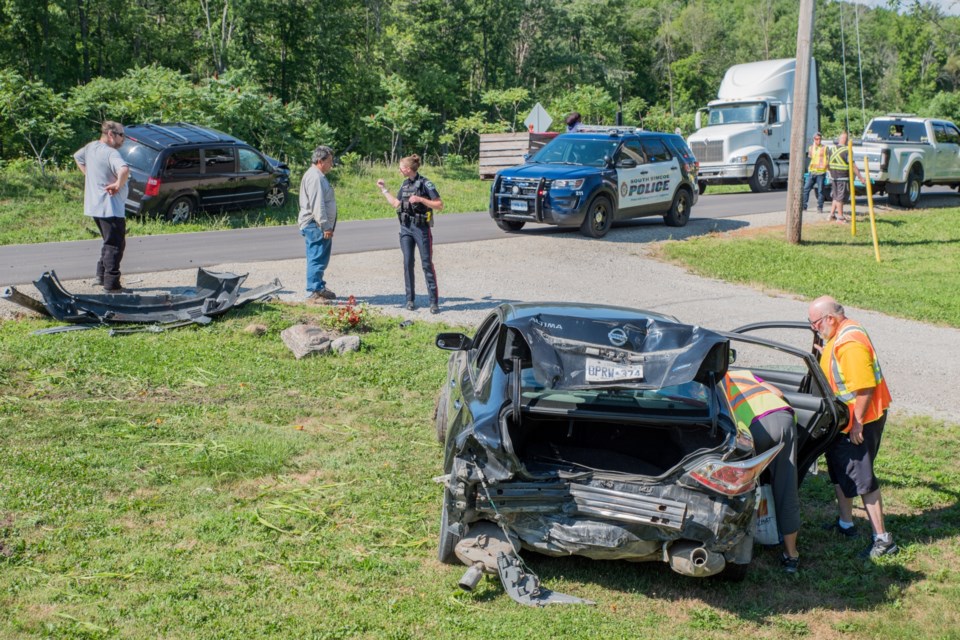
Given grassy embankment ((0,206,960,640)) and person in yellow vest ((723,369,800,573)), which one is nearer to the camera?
grassy embankment ((0,206,960,640))

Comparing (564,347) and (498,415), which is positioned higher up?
(564,347)

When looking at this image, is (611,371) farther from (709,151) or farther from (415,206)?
(709,151)

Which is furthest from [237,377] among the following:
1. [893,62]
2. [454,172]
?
[893,62]

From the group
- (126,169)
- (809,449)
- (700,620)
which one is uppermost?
(126,169)

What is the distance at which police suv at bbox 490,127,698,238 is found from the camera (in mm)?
18797

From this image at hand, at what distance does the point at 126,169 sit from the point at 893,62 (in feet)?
308

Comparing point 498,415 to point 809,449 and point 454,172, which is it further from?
point 454,172

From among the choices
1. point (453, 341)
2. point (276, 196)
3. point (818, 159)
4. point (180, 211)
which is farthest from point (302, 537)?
point (818, 159)

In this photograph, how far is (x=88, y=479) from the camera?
266 inches

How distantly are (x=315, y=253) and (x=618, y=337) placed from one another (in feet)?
24.3

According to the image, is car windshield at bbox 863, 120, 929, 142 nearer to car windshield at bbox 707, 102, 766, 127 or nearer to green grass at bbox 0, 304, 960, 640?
car windshield at bbox 707, 102, 766, 127

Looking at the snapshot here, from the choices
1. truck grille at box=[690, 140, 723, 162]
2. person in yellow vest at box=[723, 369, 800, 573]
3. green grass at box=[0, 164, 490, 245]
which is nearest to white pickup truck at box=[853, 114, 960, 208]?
truck grille at box=[690, 140, 723, 162]

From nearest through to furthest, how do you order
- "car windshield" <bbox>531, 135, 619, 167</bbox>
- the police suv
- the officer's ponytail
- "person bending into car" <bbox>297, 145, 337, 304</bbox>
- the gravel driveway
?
the gravel driveway < the officer's ponytail < "person bending into car" <bbox>297, 145, 337, 304</bbox> < the police suv < "car windshield" <bbox>531, 135, 619, 167</bbox>

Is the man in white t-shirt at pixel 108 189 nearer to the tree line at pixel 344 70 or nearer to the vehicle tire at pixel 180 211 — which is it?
the vehicle tire at pixel 180 211
